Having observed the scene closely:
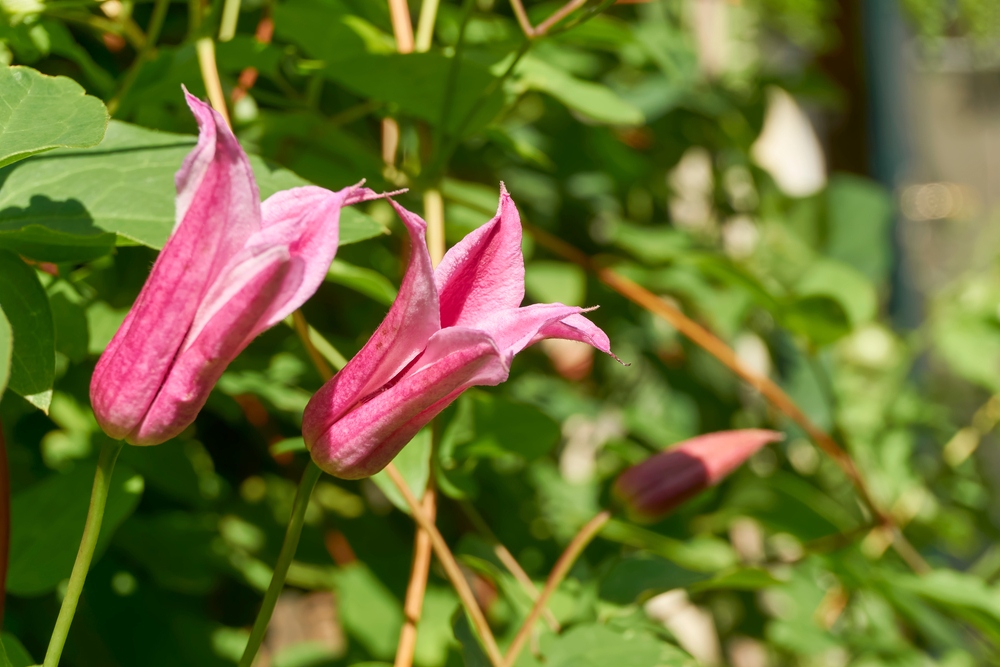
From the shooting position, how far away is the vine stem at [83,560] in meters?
0.24

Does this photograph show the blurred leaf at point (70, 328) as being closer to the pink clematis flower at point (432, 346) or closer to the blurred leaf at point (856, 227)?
the pink clematis flower at point (432, 346)

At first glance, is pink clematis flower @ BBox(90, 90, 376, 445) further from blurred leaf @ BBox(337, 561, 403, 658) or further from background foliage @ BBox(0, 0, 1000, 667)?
blurred leaf @ BBox(337, 561, 403, 658)

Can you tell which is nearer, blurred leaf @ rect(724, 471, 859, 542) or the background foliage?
the background foliage

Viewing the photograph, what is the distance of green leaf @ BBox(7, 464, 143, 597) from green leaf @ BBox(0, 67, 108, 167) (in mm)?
164

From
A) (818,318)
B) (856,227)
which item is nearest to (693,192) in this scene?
(856,227)

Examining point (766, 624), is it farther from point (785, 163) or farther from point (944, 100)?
point (944, 100)

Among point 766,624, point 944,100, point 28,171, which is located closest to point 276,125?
point 28,171

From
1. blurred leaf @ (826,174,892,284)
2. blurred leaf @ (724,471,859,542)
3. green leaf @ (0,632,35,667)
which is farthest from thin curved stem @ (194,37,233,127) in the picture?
blurred leaf @ (826,174,892,284)

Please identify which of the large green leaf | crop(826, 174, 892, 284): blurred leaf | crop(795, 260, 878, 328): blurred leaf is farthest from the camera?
crop(826, 174, 892, 284): blurred leaf

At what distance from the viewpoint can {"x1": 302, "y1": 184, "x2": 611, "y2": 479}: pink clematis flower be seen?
9.6 inches

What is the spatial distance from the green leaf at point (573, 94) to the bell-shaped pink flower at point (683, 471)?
0.63 ft

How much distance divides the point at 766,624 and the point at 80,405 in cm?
69

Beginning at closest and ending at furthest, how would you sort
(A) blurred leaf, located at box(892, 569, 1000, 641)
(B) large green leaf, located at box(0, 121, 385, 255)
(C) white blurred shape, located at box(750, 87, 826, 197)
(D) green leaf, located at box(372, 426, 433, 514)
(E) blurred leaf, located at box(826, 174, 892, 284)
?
(B) large green leaf, located at box(0, 121, 385, 255) < (D) green leaf, located at box(372, 426, 433, 514) < (A) blurred leaf, located at box(892, 569, 1000, 641) < (E) blurred leaf, located at box(826, 174, 892, 284) < (C) white blurred shape, located at box(750, 87, 826, 197)

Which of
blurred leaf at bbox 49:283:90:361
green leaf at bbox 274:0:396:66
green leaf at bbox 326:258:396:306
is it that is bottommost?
blurred leaf at bbox 49:283:90:361
